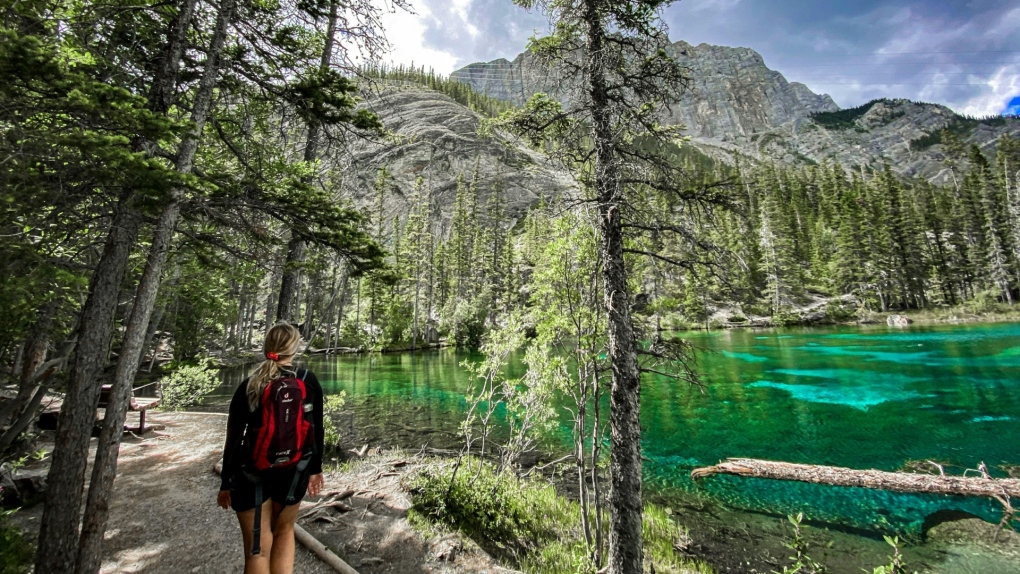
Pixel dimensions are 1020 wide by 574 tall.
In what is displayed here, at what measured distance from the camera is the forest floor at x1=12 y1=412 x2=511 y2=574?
498 cm

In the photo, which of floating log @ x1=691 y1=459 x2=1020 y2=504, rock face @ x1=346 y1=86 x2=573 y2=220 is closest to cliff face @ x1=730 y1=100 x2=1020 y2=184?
rock face @ x1=346 y1=86 x2=573 y2=220

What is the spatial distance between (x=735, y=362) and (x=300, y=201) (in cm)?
2701

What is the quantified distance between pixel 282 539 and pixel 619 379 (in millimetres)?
3661

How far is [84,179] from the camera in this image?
4.56m

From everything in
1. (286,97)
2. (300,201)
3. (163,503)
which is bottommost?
(163,503)

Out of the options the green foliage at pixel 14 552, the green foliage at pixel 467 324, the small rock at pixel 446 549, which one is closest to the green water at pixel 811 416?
the small rock at pixel 446 549

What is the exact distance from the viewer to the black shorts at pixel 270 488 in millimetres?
2922

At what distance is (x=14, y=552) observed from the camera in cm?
457

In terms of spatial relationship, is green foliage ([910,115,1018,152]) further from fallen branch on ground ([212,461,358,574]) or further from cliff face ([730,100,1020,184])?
fallen branch on ground ([212,461,358,574])

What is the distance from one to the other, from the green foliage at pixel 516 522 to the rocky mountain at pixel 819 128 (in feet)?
430

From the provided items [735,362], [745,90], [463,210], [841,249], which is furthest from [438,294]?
[745,90]

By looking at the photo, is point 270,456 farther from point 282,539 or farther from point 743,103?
point 743,103

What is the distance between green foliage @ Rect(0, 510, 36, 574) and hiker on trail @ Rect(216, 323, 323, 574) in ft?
12.1

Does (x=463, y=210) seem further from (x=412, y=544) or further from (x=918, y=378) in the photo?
(x=412, y=544)
